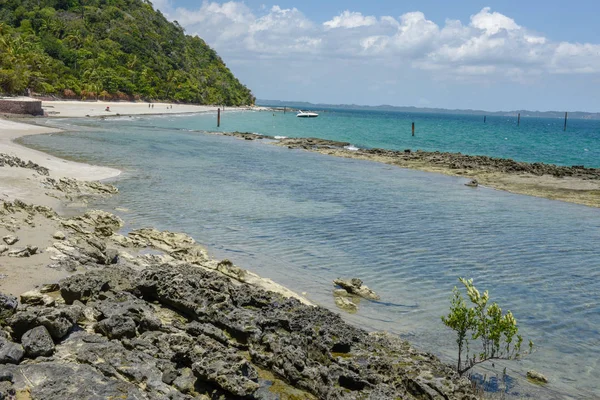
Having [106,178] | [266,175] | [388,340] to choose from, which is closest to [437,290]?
[388,340]

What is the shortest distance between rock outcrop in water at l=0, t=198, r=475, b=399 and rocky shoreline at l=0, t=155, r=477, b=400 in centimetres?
2

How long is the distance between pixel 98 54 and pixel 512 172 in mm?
112497

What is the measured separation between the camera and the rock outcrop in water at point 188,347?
6457 mm

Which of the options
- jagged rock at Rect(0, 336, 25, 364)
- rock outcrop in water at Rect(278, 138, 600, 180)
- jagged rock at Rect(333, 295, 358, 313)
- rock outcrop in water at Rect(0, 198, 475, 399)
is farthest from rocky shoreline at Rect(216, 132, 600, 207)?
jagged rock at Rect(0, 336, 25, 364)

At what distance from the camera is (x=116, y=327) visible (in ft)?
25.2

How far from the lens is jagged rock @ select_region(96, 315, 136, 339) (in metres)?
7.61

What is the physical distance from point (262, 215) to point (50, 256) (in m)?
10.1

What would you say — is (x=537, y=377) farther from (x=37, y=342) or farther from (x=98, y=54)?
(x=98, y=54)

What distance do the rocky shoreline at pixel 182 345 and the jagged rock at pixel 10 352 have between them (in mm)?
12

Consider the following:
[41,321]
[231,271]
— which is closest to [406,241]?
[231,271]

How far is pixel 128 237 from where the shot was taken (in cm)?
1499

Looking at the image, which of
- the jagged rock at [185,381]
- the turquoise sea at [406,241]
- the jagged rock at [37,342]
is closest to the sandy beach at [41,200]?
the turquoise sea at [406,241]

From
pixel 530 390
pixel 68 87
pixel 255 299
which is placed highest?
pixel 68 87

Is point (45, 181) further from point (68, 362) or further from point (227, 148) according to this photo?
point (227, 148)
